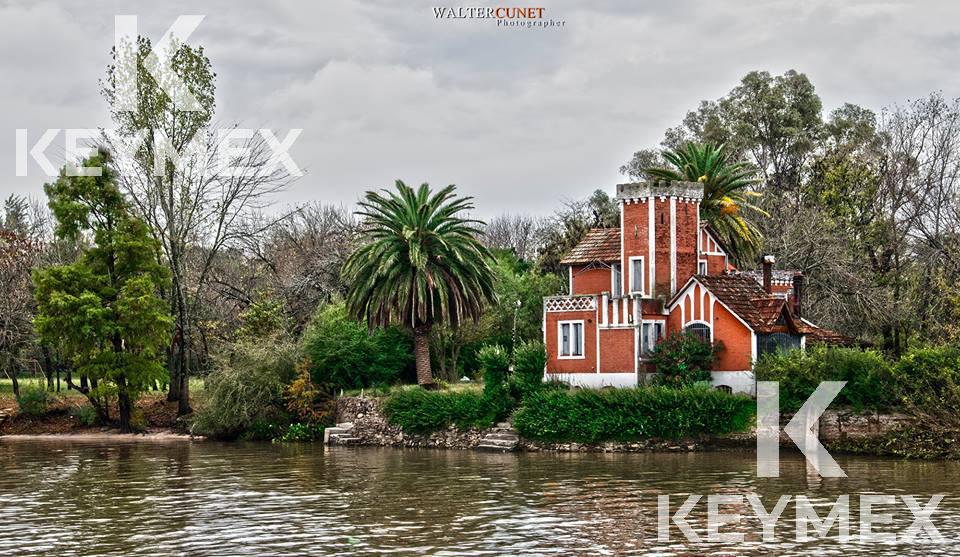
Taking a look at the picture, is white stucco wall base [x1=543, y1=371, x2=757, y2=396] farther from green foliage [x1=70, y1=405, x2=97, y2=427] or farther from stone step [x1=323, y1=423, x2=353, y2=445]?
green foliage [x1=70, y1=405, x2=97, y2=427]

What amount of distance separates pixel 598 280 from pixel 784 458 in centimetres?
Answer: 1673

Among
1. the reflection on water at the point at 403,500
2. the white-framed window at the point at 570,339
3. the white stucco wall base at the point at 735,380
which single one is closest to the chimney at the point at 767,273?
the white stucco wall base at the point at 735,380

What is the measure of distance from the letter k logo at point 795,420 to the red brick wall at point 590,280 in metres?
12.2

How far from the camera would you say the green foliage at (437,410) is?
46281 mm

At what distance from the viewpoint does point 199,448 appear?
46938 mm

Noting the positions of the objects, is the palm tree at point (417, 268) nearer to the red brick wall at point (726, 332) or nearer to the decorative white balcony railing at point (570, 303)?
the decorative white balcony railing at point (570, 303)

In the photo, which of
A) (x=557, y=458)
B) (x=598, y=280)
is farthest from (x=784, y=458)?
(x=598, y=280)

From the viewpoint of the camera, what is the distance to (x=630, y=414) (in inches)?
1679

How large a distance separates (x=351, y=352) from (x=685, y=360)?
15386 mm

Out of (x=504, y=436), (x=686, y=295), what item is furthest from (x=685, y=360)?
(x=504, y=436)

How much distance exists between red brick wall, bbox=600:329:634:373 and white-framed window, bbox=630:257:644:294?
2513 mm

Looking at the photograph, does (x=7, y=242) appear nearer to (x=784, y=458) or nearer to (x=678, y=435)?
(x=678, y=435)

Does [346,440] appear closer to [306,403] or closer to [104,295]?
[306,403]

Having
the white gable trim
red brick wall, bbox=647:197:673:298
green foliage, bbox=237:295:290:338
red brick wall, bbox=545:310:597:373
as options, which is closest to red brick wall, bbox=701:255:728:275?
red brick wall, bbox=647:197:673:298
